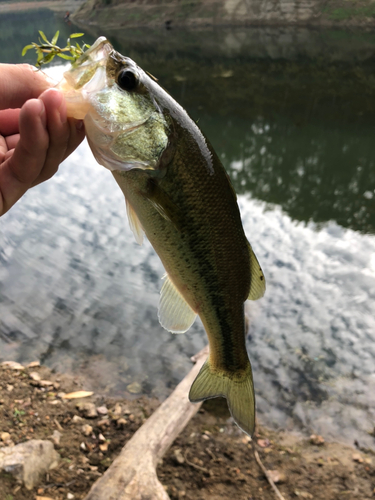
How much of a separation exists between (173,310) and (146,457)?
2.65 meters

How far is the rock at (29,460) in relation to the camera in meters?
3.95

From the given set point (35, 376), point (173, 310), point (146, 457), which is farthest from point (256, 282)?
point (35, 376)

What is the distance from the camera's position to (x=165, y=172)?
75.7 inches

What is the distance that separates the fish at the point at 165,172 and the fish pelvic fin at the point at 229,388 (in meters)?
0.41

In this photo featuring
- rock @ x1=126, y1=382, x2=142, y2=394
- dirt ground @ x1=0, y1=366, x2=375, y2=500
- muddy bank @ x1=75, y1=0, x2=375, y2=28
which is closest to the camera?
dirt ground @ x1=0, y1=366, x2=375, y2=500

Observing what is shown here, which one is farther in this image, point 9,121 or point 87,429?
point 87,429

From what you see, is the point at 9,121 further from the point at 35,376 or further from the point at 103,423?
the point at 35,376

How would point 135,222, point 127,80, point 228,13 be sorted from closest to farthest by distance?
point 127,80 → point 135,222 → point 228,13

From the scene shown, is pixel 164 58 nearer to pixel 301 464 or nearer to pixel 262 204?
pixel 262 204

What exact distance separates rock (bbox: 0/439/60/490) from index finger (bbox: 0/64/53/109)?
3251mm

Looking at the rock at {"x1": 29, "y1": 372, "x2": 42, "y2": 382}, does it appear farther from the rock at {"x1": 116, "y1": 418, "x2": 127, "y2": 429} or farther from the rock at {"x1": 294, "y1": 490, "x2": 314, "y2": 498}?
the rock at {"x1": 294, "y1": 490, "x2": 314, "y2": 498}

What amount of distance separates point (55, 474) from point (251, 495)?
202 centimetres

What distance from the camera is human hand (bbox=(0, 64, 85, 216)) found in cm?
189

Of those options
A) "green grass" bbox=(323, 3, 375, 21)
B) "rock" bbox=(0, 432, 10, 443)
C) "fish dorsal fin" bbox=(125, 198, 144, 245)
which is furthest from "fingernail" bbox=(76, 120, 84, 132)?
"green grass" bbox=(323, 3, 375, 21)
